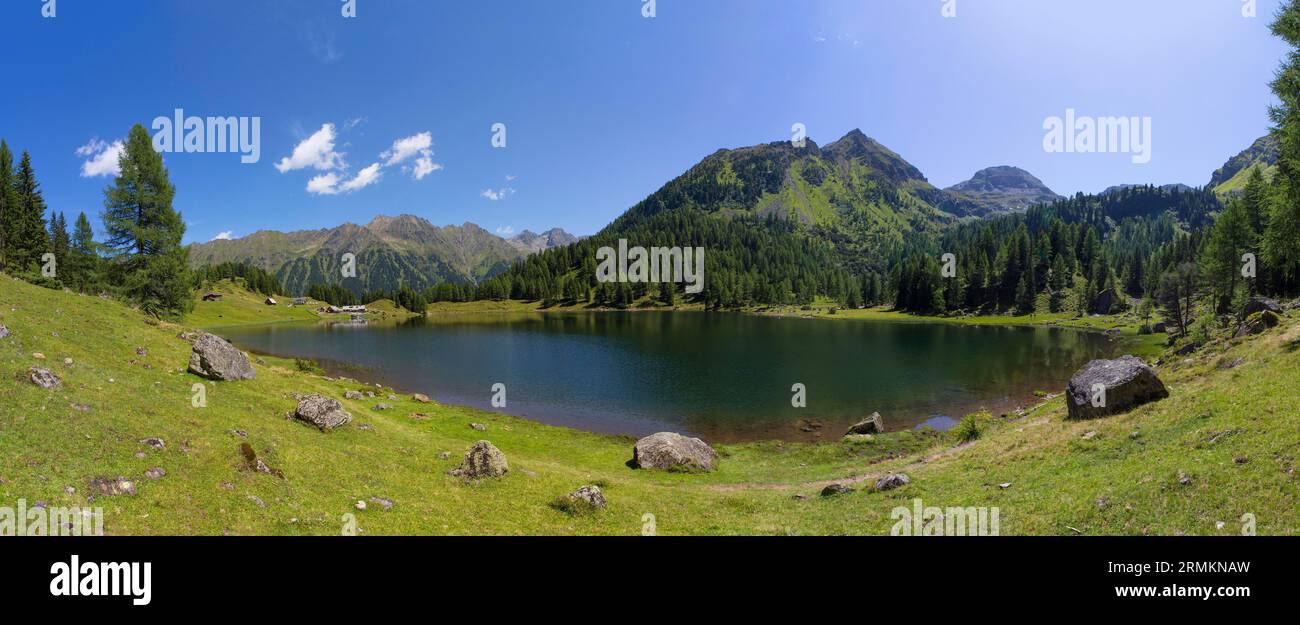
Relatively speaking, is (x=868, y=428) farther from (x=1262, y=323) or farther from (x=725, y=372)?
(x=725, y=372)

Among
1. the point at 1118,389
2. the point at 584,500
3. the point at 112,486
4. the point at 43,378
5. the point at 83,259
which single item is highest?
the point at 83,259

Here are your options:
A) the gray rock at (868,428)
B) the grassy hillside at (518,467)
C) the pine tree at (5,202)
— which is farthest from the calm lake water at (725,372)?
the pine tree at (5,202)

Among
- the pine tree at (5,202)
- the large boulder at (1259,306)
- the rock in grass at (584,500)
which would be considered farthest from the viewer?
the pine tree at (5,202)

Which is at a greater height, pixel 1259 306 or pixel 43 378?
pixel 1259 306

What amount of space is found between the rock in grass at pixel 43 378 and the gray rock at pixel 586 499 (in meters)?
20.9

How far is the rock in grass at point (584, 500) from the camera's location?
869 inches

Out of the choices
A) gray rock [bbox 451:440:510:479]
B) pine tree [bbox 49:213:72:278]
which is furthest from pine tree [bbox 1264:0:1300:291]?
pine tree [bbox 49:213:72:278]

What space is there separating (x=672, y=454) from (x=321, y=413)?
2257 cm

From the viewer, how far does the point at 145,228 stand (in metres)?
50.8

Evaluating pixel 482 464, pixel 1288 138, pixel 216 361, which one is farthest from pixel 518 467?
pixel 1288 138

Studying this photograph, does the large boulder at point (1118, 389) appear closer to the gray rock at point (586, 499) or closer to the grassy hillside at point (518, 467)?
the grassy hillside at point (518, 467)

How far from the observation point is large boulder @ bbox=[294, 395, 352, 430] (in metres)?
27.8
